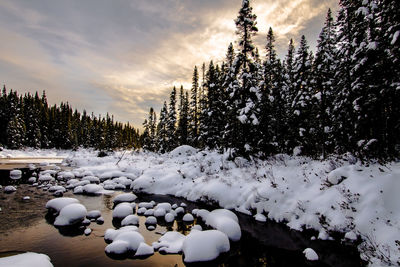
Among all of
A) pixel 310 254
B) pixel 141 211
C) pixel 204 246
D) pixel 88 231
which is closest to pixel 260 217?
pixel 310 254

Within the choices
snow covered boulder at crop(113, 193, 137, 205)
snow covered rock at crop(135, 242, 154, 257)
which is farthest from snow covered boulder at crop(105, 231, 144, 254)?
snow covered boulder at crop(113, 193, 137, 205)

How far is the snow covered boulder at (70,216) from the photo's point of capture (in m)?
8.65

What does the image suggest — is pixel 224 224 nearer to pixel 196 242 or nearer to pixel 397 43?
pixel 196 242

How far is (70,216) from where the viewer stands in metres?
8.80

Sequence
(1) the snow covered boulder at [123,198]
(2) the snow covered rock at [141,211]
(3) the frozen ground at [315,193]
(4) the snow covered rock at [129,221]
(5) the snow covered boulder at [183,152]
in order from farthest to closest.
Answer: (5) the snow covered boulder at [183,152], (1) the snow covered boulder at [123,198], (2) the snow covered rock at [141,211], (4) the snow covered rock at [129,221], (3) the frozen ground at [315,193]

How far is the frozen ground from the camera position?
6340 millimetres

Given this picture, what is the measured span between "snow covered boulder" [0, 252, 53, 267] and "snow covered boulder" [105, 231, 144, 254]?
5.32 feet

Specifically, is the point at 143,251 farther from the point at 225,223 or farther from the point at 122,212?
the point at 122,212

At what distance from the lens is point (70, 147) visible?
62.3 metres

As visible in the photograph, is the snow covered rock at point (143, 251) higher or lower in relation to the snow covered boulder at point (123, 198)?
lower

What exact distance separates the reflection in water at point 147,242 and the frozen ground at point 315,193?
645 mm

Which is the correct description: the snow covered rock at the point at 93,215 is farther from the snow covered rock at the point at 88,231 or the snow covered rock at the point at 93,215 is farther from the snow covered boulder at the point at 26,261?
the snow covered boulder at the point at 26,261

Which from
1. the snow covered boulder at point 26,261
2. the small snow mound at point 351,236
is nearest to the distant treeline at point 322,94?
the small snow mound at point 351,236

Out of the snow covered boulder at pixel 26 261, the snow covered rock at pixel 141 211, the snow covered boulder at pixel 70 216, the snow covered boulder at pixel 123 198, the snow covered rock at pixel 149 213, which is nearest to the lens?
the snow covered boulder at pixel 26 261
